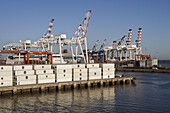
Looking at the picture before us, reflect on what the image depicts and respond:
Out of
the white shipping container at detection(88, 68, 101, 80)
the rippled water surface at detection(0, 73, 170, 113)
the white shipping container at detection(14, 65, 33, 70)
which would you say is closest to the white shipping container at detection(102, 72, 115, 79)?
the white shipping container at detection(88, 68, 101, 80)

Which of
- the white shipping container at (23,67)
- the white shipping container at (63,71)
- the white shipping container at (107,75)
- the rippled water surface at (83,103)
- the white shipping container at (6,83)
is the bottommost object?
the rippled water surface at (83,103)

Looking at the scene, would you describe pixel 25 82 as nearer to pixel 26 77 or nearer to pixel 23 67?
pixel 26 77

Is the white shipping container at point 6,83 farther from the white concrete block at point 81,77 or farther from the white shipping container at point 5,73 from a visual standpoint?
the white concrete block at point 81,77

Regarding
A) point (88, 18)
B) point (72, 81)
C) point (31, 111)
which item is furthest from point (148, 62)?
point (31, 111)

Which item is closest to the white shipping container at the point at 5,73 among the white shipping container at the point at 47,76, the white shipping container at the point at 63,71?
the white shipping container at the point at 47,76

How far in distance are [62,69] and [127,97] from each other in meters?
19.7

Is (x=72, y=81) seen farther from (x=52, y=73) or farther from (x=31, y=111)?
(x=31, y=111)

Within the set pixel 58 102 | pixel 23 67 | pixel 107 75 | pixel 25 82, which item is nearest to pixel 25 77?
pixel 25 82

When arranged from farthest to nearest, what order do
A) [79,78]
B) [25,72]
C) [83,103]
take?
[79,78] < [25,72] < [83,103]

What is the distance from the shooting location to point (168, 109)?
128 feet

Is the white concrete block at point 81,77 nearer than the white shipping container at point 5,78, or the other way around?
the white shipping container at point 5,78

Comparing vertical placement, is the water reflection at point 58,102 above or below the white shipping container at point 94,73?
below

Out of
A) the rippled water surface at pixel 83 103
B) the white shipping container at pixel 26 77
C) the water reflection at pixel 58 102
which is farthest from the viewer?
the white shipping container at pixel 26 77

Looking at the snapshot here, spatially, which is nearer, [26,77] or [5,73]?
[5,73]
